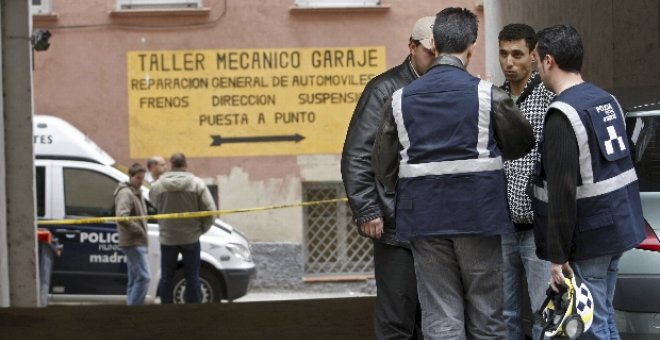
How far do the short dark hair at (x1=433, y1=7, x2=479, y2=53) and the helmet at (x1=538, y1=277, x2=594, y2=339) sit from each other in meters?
1.09

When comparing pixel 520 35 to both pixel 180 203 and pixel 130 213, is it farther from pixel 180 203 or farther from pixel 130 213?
pixel 130 213

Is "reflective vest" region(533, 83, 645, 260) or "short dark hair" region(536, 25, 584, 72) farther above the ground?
"short dark hair" region(536, 25, 584, 72)

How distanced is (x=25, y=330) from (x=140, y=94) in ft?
33.4

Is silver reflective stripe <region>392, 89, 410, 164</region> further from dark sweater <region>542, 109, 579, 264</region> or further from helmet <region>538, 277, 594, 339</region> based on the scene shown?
helmet <region>538, 277, 594, 339</region>

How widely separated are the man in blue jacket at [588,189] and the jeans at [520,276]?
82 centimetres

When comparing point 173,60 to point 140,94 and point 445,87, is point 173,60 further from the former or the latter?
point 445,87

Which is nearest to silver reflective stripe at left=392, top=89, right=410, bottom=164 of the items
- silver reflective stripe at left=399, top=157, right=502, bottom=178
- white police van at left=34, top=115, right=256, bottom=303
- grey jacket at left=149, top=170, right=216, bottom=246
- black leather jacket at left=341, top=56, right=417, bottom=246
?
silver reflective stripe at left=399, top=157, right=502, bottom=178

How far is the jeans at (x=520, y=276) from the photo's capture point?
22.9 ft

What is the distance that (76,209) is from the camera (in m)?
17.0

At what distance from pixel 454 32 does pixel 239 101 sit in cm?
1462

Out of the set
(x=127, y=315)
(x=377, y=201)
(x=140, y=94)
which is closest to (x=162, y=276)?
(x=127, y=315)

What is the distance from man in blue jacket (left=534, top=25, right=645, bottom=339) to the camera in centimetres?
596

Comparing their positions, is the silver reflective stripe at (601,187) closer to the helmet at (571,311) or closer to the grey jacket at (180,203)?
the helmet at (571,311)

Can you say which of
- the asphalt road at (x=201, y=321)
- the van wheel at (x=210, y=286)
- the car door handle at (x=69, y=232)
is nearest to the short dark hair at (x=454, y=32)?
the asphalt road at (x=201, y=321)
